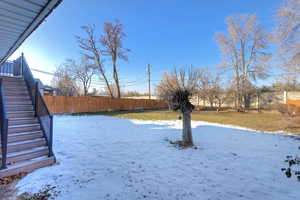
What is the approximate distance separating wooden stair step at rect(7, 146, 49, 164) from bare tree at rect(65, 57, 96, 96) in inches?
820

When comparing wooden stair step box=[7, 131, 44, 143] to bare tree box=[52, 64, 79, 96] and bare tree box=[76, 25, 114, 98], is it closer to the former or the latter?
bare tree box=[76, 25, 114, 98]

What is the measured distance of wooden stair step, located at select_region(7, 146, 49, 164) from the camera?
2.62 m

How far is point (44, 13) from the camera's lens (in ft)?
6.94

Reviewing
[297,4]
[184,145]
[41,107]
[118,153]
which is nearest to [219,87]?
[297,4]

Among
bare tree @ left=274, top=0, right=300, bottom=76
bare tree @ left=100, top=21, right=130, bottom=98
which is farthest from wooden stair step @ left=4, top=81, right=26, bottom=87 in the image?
bare tree @ left=274, top=0, right=300, bottom=76

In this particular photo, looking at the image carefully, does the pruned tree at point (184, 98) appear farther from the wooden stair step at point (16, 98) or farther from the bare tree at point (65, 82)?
the bare tree at point (65, 82)

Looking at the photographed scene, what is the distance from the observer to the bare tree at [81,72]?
21.8 metres

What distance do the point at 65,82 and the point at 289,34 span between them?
2638 centimetres

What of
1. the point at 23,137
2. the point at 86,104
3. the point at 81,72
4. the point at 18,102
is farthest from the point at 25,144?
the point at 81,72

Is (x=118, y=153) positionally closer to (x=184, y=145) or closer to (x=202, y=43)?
(x=184, y=145)

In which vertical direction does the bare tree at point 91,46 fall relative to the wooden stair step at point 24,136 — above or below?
above

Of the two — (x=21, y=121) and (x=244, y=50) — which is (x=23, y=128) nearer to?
(x=21, y=121)

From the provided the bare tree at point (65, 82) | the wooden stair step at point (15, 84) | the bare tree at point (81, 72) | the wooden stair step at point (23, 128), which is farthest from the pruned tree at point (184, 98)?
the bare tree at point (65, 82)

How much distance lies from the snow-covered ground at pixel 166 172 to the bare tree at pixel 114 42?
1404 cm
